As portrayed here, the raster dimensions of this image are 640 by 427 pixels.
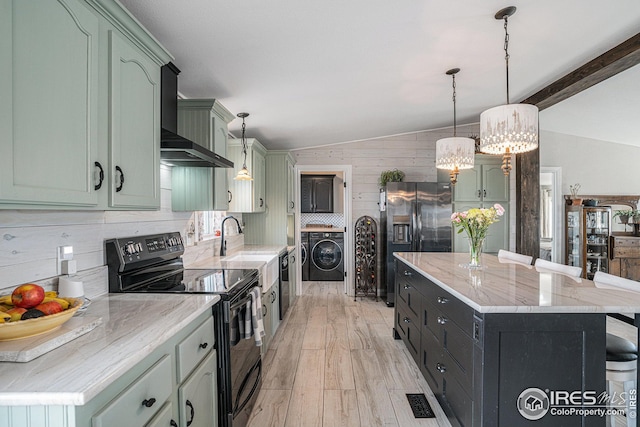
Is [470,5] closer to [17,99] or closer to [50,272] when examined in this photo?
[17,99]

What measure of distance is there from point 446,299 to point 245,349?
1.25m

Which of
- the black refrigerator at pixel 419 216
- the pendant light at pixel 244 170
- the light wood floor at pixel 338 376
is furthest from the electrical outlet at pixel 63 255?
the black refrigerator at pixel 419 216

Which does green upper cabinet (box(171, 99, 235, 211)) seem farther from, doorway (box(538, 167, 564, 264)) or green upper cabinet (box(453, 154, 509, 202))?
doorway (box(538, 167, 564, 264))

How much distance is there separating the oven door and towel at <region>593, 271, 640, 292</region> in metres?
2.04

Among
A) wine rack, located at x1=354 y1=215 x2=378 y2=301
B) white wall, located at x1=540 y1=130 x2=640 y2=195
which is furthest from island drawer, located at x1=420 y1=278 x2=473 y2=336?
white wall, located at x1=540 y1=130 x2=640 y2=195

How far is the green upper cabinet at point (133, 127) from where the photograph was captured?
53.7 inches

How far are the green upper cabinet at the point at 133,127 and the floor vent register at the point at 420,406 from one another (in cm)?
207

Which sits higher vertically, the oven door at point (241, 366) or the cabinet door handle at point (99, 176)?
the cabinet door handle at point (99, 176)

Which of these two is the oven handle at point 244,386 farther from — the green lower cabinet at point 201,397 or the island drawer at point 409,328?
the island drawer at point 409,328

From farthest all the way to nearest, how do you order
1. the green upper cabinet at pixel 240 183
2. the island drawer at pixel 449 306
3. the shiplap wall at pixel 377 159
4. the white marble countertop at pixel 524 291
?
the shiplap wall at pixel 377 159 → the green upper cabinet at pixel 240 183 → the island drawer at pixel 449 306 → the white marble countertop at pixel 524 291

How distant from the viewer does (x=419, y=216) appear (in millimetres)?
4594

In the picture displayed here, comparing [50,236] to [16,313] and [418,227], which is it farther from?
[418,227]

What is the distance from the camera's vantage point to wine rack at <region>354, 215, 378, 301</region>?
516cm

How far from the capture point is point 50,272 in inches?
55.7
